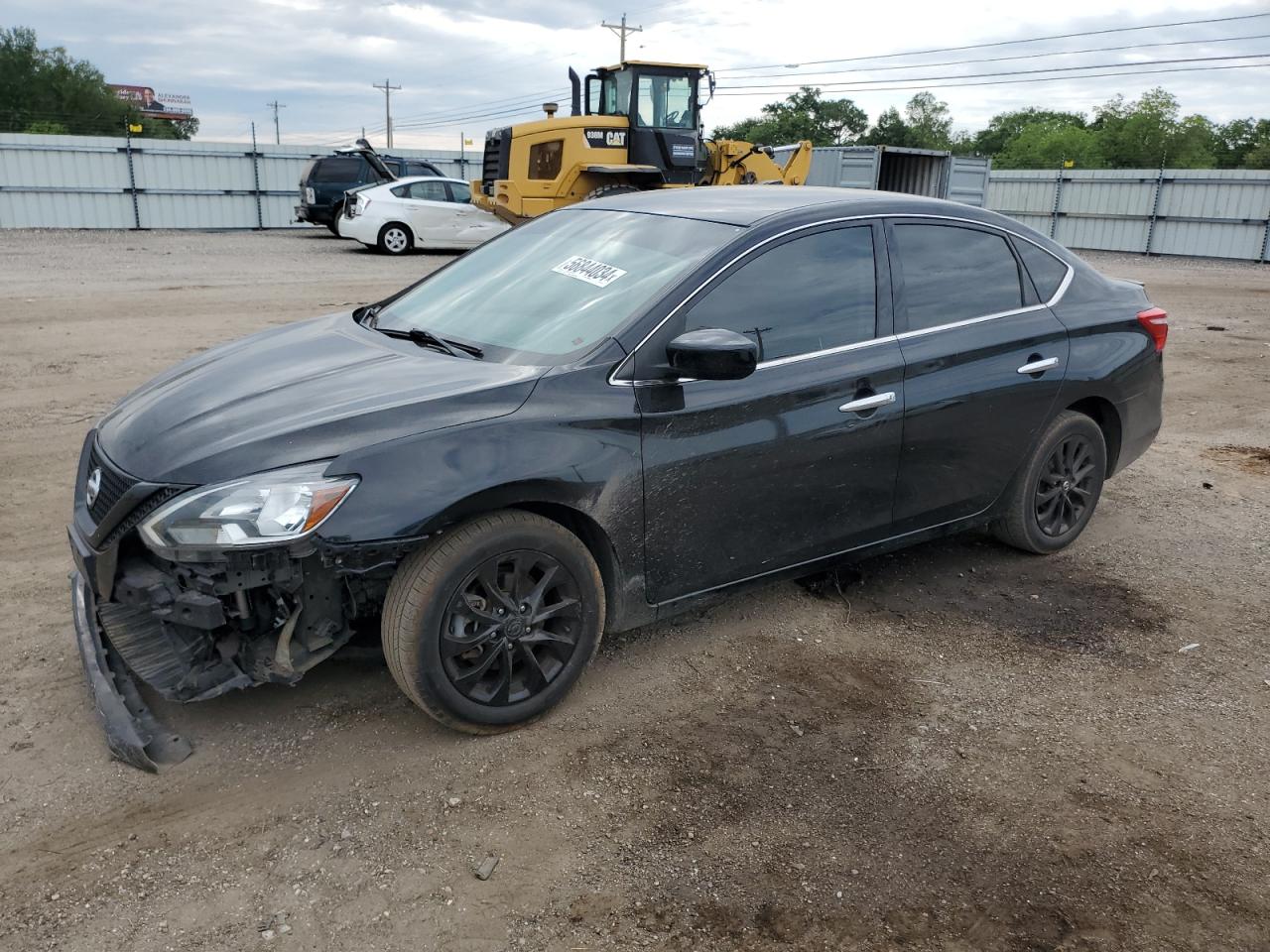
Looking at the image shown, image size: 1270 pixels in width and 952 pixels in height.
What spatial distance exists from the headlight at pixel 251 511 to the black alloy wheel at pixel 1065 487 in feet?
10.7

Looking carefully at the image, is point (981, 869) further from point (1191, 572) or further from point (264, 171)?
point (264, 171)

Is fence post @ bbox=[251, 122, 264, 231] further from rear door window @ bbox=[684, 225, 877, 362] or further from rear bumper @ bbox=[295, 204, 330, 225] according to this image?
rear door window @ bbox=[684, 225, 877, 362]

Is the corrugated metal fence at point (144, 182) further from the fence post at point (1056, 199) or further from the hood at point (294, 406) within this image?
the hood at point (294, 406)

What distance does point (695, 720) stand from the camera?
339 cm

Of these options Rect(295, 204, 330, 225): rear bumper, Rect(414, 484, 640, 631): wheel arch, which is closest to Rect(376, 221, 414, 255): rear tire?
Rect(295, 204, 330, 225): rear bumper

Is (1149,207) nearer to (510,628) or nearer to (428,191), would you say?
(428,191)

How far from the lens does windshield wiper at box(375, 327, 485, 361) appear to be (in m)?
3.50

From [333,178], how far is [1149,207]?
20852mm

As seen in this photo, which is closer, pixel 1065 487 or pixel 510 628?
pixel 510 628

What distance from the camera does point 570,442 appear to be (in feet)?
10.3

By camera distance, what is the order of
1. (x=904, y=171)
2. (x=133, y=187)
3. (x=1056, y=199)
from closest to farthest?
(x=904, y=171) < (x=133, y=187) < (x=1056, y=199)

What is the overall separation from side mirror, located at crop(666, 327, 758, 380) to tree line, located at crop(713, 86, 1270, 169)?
4681 cm

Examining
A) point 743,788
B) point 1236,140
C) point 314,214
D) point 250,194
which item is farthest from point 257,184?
point 1236,140

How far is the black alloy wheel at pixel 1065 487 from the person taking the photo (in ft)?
15.3
